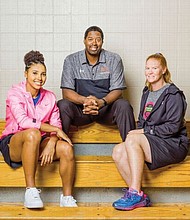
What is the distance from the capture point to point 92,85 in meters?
3.58

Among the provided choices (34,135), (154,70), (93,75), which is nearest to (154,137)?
(154,70)

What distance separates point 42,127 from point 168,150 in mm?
717

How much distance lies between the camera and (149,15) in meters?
4.07

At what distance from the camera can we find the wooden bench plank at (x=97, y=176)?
297 cm

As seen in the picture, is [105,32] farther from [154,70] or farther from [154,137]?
[154,137]

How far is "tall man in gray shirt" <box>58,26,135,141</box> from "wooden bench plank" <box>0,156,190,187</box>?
0.39 m

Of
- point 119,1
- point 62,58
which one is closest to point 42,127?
point 62,58

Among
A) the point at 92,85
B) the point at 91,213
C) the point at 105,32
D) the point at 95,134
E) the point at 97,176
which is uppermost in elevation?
the point at 105,32

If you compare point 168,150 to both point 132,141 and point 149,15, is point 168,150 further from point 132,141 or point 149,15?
point 149,15

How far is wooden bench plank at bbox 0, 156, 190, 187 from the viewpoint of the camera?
2973 millimetres

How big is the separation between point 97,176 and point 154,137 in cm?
41

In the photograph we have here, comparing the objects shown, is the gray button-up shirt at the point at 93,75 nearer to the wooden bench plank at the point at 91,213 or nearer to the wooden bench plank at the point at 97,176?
the wooden bench plank at the point at 97,176

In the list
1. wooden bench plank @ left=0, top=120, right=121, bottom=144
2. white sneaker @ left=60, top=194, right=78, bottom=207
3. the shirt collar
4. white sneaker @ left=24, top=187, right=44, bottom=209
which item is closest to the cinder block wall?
the shirt collar

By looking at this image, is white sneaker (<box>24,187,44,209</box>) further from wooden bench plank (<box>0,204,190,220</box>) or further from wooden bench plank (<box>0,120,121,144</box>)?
wooden bench plank (<box>0,120,121,144</box>)
